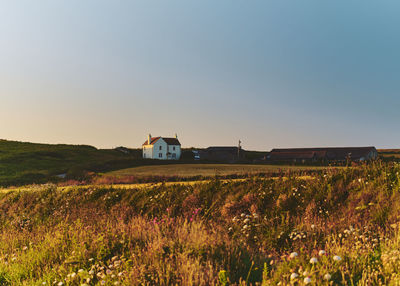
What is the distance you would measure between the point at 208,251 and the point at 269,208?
4.59 metres

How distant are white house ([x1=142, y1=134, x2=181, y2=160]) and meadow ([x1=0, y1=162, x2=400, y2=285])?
58.4 meters

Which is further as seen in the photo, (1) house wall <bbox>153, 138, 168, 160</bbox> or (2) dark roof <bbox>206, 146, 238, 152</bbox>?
(2) dark roof <bbox>206, 146, 238, 152</bbox>

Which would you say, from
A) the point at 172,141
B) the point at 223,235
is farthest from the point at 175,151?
the point at 223,235

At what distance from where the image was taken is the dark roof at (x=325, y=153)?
58.7 meters

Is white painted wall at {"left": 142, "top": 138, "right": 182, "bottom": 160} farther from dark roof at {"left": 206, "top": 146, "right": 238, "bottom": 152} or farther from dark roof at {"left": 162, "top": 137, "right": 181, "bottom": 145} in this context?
dark roof at {"left": 206, "top": 146, "right": 238, "bottom": 152}

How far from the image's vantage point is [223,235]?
657 centimetres

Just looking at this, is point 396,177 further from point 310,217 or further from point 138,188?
point 138,188

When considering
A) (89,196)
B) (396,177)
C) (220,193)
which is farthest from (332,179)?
(89,196)

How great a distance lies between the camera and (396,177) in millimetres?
9445

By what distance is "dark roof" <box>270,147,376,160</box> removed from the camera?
58.7 meters

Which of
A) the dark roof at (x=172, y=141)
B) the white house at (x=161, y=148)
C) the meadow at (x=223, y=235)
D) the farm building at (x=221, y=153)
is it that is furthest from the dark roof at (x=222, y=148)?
the meadow at (x=223, y=235)

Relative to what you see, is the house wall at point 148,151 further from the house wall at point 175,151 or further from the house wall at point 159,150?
the house wall at point 175,151

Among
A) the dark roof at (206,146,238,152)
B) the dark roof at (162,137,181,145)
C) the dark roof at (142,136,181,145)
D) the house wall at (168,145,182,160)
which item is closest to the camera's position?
the dark roof at (142,136,181,145)

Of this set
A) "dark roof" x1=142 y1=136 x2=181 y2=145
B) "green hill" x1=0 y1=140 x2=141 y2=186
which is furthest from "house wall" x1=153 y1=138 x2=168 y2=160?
"green hill" x1=0 y1=140 x2=141 y2=186
